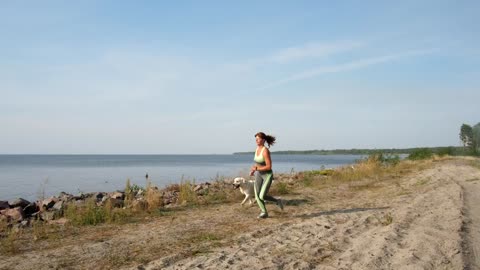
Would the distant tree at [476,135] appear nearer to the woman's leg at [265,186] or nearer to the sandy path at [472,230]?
the sandy path at [472,230]

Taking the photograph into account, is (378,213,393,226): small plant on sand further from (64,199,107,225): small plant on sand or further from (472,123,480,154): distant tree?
(472,123,480,154): distant tree

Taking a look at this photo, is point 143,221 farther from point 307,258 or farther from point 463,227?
point 463,227

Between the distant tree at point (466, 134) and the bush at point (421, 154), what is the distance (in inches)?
1311

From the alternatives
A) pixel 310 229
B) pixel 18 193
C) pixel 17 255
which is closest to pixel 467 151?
pixel 18 193

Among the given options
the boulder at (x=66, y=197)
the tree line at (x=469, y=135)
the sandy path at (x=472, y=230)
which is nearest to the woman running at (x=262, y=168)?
the sandy path at (x=472, y=230)

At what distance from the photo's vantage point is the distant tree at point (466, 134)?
73581 mm

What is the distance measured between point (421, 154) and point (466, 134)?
134ft

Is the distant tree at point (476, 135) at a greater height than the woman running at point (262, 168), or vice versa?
the distant tree at point (476, 135)

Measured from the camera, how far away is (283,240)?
704 cm

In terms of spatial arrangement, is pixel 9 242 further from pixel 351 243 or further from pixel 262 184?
Result: pixel 351 243

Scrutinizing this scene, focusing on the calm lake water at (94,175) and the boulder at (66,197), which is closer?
the boulder at (66,197)

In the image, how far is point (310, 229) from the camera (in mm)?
7906

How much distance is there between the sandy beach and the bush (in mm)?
32165

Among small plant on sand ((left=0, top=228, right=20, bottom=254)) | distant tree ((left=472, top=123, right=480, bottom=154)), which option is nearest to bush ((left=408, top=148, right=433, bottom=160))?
distant tree ((left=472, top=123, right=480, bottom=154))
